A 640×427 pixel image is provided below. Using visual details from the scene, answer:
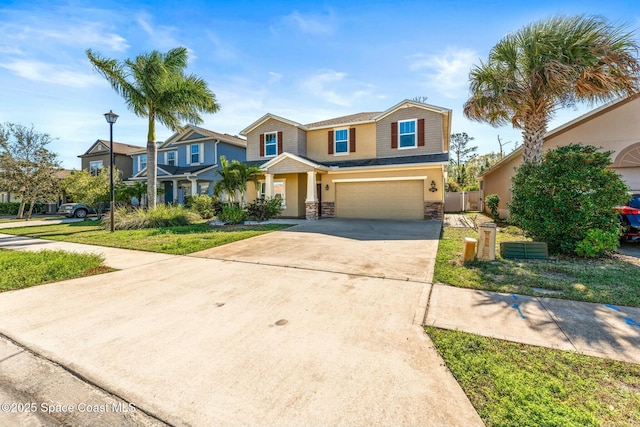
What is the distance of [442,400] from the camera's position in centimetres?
217

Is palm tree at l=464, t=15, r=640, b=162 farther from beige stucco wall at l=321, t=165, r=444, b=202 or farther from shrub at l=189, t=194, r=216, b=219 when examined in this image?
shrub at l=189, t=194, r=216, b=219

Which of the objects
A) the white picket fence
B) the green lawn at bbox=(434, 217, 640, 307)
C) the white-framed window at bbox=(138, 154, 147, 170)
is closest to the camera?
the green lawn at bbox=(434, 217, 640, 307)

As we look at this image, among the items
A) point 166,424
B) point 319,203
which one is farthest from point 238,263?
point 319,203

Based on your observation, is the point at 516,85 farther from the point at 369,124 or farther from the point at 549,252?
the point at 369,124

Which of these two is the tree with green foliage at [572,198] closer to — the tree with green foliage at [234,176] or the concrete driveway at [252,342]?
the concrete driveway at [252,342]

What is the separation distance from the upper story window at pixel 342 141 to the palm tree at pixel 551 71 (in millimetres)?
7583

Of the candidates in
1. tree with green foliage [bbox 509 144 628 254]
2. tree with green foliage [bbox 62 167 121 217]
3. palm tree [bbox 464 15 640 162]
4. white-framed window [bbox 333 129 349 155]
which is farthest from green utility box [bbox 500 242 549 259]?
tree with green foliage [bbox 62 167 121 217]

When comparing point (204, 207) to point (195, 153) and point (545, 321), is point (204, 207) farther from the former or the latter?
point (545, 321)

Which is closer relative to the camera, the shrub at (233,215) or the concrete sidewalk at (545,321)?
the concrete sidewalk at (545,321)

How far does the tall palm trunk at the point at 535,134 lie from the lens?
10.3 meters

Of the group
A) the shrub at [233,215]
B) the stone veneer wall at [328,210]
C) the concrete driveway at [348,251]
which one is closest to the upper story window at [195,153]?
the shrub at [233,215]

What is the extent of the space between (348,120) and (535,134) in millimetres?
9920

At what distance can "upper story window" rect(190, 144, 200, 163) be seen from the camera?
900 inches

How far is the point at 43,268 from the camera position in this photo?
5.77 metres
